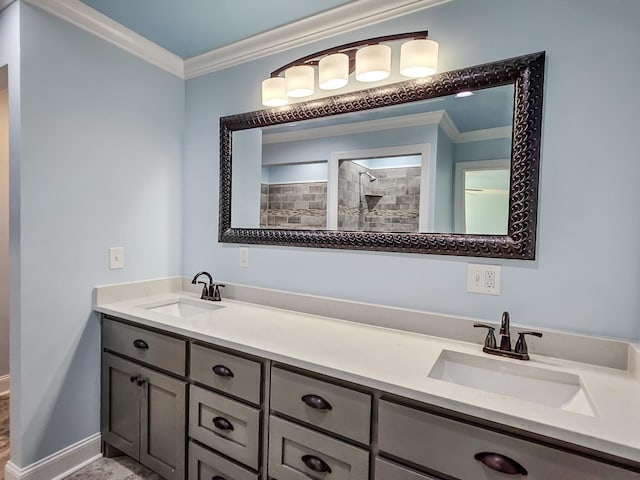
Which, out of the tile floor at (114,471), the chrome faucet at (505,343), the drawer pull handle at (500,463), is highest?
the chrome faucet at (505,343)

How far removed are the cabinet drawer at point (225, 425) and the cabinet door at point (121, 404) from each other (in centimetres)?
42

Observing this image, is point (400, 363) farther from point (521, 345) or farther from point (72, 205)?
point (72, 205)

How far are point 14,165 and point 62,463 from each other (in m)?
1.47

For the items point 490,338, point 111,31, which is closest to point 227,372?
point 490,338

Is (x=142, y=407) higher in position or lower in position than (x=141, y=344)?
lower

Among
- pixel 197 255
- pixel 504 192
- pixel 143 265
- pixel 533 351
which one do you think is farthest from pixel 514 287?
pixel 143 265

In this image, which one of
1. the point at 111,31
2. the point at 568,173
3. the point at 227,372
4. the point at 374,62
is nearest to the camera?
the point at 568,173

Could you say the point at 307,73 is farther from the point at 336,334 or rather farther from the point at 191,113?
the point at 336,334

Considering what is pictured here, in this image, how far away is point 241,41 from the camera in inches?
77.0

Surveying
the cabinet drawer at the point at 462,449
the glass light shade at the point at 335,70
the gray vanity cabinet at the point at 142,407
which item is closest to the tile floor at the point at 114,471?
the gray vanity cabinet at the point at 142,407

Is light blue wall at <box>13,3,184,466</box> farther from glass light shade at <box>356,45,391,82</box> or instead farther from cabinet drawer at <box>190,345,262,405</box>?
glass light shade at <box>356,45,391,82</box>

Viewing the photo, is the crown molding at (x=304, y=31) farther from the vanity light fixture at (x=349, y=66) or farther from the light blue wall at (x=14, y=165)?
the light blue wall at (x=14, y=165)

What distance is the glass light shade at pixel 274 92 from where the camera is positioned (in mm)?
1774

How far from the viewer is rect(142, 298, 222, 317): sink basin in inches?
78.1
